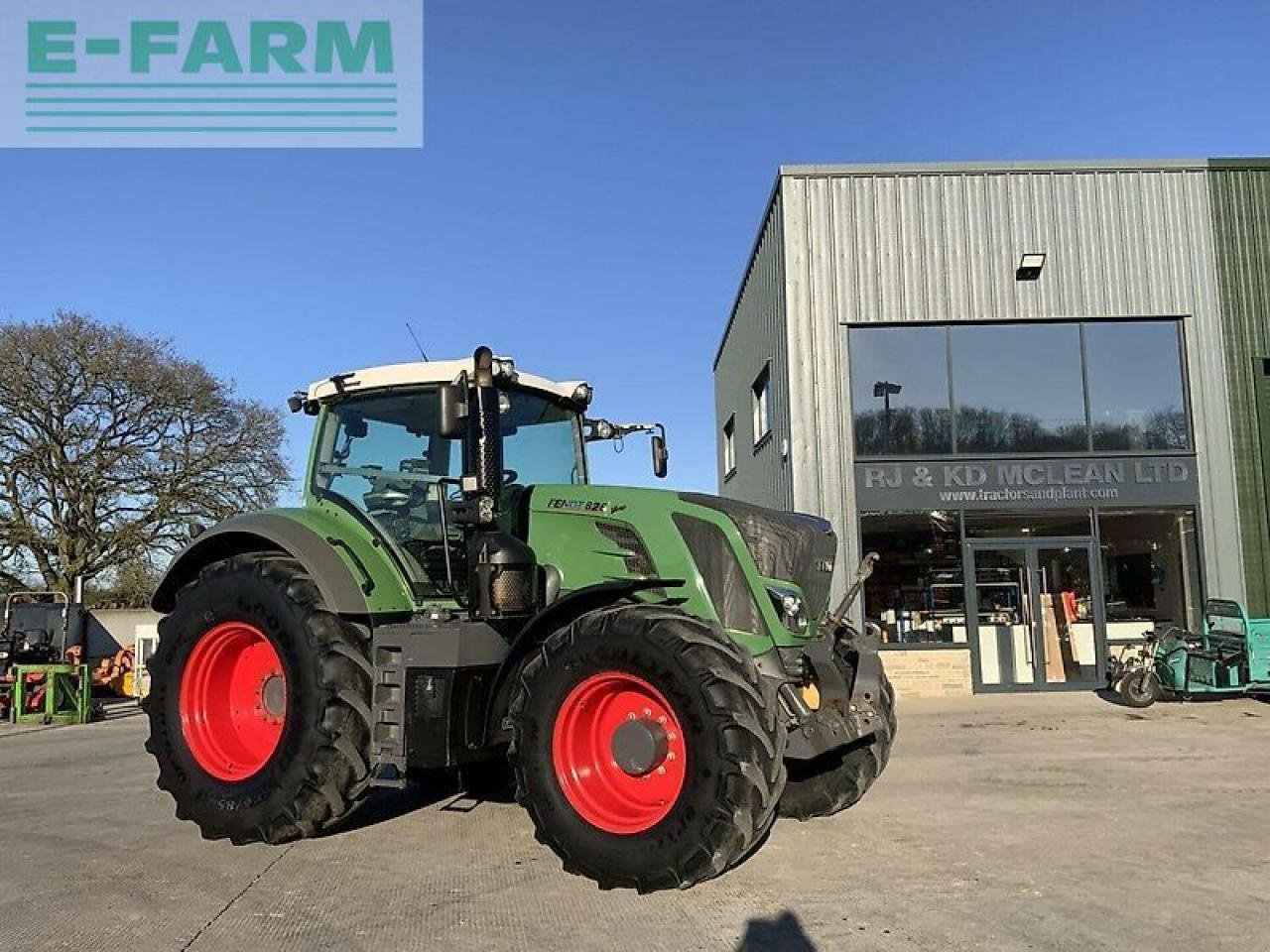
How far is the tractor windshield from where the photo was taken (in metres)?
5.84

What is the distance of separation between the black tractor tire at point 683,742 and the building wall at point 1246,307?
39.7ft

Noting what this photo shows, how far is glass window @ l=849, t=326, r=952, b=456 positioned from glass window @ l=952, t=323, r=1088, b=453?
0.75 feet

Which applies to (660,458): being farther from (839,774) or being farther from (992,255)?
(992,255)

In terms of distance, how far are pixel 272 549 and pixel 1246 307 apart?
1340 centimetres

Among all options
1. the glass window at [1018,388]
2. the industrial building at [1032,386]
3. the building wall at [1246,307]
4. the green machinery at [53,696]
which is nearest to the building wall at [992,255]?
the industrial building at [1032,386]

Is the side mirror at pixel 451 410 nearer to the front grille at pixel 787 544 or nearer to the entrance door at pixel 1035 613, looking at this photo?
the front grille at pixel 787 544

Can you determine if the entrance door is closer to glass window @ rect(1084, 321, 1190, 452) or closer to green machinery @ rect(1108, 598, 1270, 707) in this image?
green machinery @ rect(1108, 598, 1270, 707)

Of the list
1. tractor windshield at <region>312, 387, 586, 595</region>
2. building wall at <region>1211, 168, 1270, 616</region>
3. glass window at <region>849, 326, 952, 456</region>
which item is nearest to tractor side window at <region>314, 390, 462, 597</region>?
tractor windshield at <region>312, 387, 586, 595</region>

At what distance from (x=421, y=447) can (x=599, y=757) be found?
2.30 metres

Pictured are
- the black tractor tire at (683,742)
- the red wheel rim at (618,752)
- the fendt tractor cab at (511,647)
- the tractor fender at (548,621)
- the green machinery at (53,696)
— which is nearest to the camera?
the black tractor tire at (683,742)

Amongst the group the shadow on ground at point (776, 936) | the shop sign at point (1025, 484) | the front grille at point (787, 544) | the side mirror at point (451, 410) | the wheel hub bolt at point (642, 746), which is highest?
the shop sign at point (1025, 484)

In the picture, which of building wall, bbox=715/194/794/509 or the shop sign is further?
building wall, bbox=715/194/794/509

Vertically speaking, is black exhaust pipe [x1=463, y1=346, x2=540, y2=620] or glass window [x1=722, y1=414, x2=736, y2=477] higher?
glass window [x1=722, y1=414, x2=736, y2=477]

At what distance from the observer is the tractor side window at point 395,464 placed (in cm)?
583
